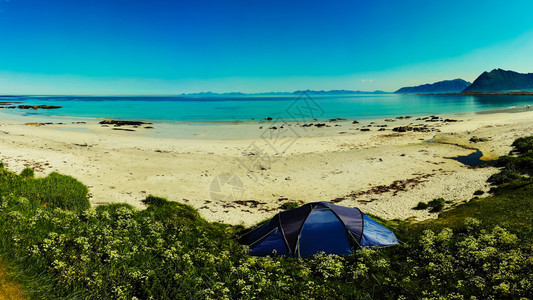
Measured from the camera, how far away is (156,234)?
9.05m

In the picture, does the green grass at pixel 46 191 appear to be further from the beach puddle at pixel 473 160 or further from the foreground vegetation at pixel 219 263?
the beach puddle at pixel 473 160

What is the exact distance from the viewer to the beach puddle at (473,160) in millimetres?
24638

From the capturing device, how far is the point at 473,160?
26031 millimetres

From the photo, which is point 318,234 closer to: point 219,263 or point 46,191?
point 219,263

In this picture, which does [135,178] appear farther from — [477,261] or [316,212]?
[477,261]

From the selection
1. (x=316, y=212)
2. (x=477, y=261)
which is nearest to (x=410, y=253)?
(x=477, y=261)

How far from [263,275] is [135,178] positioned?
60.5 feet

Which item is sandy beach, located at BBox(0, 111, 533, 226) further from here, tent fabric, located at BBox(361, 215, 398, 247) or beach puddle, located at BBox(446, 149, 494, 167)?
tent fabric, located at BBox(361, 215, 398, 247)

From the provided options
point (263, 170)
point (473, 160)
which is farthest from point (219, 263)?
point (473, 160)

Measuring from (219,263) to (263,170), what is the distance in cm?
1791

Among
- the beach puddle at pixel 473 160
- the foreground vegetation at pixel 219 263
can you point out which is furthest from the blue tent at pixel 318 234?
Result: the beach puddle at pixel 473 160

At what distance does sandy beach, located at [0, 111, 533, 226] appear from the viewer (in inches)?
705

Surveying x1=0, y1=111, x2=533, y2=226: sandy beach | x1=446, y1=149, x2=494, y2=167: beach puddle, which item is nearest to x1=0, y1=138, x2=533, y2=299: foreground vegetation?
x1=0, y1=111, x2=533, y2=226: sandy beach

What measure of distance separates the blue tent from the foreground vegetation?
745 millimetres
